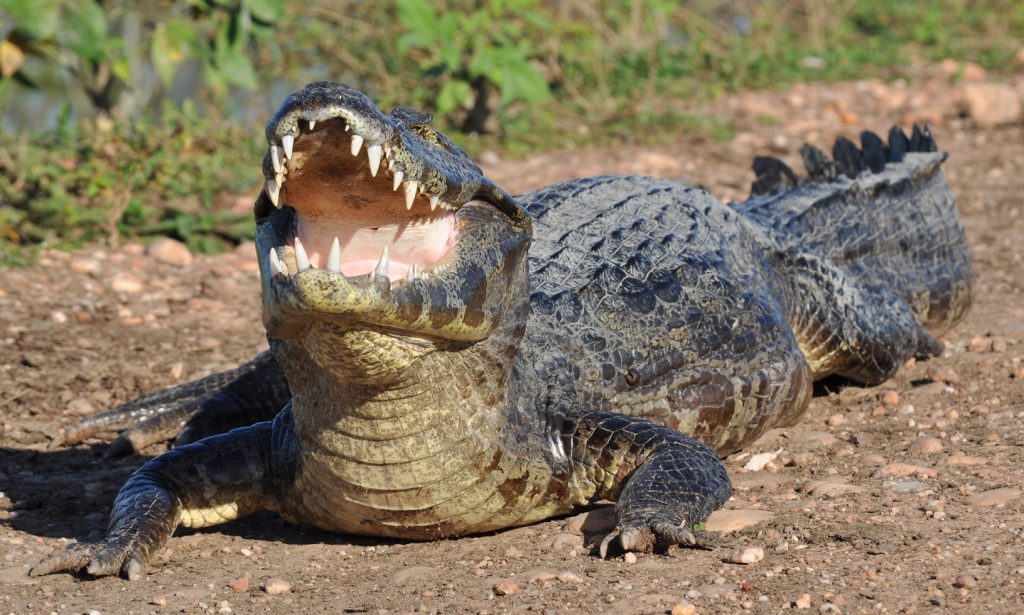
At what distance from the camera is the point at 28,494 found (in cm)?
433

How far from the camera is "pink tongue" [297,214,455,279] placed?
10.5 feet

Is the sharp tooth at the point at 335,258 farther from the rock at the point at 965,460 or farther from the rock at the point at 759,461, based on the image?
the rock at the point at 965,460

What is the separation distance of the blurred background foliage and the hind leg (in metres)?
3.27

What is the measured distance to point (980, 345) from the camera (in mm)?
5488

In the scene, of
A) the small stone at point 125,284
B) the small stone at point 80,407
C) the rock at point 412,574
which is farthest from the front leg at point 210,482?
the small stone at point 125,284

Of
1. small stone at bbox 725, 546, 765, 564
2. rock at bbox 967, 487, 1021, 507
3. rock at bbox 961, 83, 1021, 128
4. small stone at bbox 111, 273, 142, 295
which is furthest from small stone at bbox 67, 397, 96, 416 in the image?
rock at bbox 961, 83, 1021, 128

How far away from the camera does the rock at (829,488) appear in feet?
12.4

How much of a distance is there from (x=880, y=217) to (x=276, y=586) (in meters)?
3.60

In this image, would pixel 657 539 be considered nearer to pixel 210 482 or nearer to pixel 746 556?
pixel 746 556

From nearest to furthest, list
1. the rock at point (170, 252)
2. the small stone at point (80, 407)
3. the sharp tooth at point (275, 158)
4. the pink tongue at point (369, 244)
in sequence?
the sharp tooth at point (275, 158) → the pink tongue at point (369, 244) → the small stone at point (80, 407) → the rock at point (170, 252)

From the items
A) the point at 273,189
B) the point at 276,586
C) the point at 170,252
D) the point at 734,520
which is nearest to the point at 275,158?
the point at 273,189

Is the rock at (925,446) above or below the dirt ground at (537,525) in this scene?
below

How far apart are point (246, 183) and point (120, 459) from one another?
3133mm

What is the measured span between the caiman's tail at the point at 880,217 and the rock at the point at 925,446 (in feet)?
4.31
